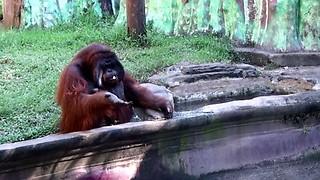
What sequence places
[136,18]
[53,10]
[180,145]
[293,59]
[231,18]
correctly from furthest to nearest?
[53,10] < [231,18] < [136,18] < [293,59] < [180,145]

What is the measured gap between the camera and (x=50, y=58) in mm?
7664

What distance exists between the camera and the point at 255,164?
4.74m

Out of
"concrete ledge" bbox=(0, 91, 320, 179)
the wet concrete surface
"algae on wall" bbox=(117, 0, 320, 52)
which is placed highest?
"algae on wall" bbox=(117, 0, 320, 52)

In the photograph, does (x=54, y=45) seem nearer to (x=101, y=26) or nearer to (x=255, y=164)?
(x=101, y=26)

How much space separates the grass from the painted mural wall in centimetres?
37

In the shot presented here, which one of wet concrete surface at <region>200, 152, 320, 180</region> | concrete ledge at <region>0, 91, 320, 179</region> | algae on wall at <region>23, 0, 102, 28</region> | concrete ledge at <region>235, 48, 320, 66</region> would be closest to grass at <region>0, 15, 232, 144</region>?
algae on wall at <region>23, 0, 102, 28</region>

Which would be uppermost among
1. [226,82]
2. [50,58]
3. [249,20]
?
[249,20]

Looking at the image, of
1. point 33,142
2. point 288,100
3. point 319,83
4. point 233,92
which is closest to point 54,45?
point 233,92

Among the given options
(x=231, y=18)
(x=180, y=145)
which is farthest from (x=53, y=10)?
(x=180, y=145)

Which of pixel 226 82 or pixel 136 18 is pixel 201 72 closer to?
pixel 226 82

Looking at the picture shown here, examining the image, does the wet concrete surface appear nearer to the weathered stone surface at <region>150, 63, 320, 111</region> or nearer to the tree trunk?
the weathered stone surface at <region>150, 63, 320, 111</region>

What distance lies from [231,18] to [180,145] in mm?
5159

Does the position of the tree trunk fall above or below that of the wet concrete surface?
above

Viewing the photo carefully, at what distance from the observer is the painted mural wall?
8.38 metres
